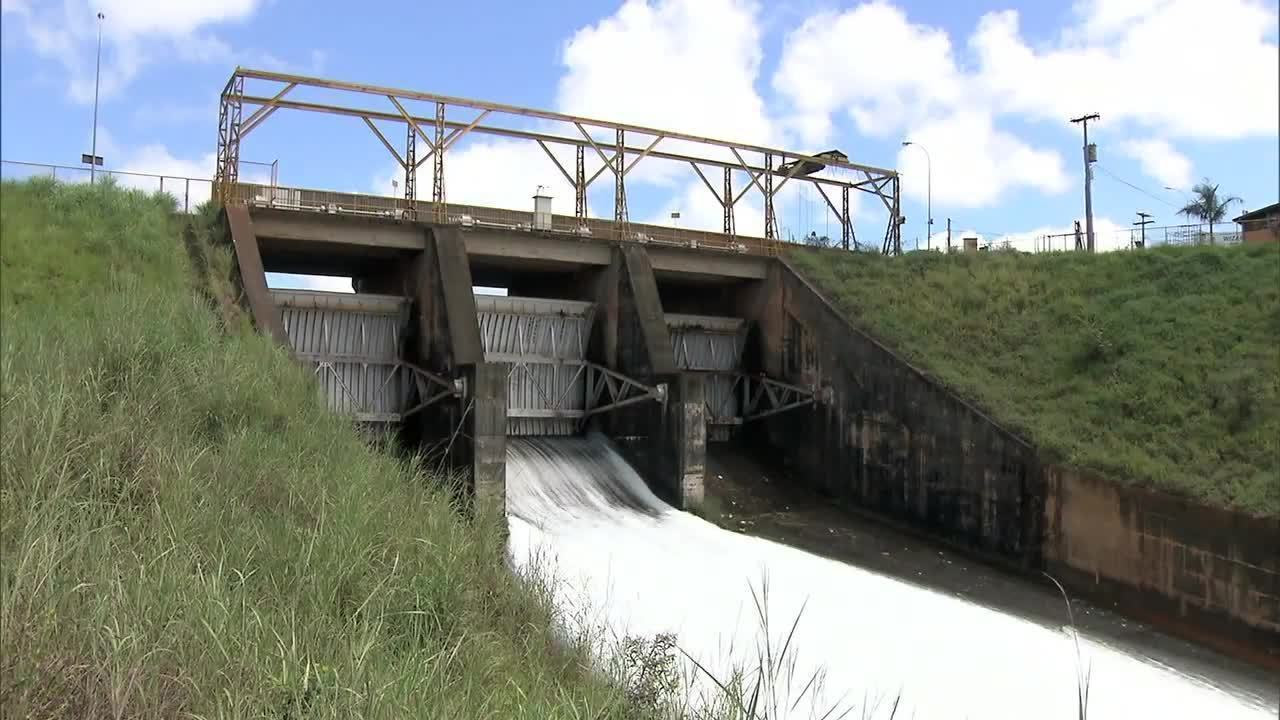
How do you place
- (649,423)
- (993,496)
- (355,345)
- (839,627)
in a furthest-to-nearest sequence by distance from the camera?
(649,423) < (355,345) < (993,496) < (839,627)

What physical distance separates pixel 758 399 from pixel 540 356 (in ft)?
18.8

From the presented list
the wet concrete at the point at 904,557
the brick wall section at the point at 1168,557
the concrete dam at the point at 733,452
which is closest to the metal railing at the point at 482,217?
the concrete dam at the point at 733,452

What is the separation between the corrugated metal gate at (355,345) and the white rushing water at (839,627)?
4286mm

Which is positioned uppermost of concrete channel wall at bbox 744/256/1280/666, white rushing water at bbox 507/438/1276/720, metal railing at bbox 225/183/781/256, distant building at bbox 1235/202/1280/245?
distant building at bbox 1235/202/1280/245

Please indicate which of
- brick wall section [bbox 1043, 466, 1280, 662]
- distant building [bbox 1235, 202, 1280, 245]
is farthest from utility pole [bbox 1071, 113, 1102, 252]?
brick wall section [bbox 1043, 466, 1280, 662]

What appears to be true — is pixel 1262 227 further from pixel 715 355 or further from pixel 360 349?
pixel 360 349

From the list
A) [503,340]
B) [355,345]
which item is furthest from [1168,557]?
[355,345]

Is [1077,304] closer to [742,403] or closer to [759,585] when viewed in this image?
[742,403]

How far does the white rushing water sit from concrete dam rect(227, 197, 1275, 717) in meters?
0.04

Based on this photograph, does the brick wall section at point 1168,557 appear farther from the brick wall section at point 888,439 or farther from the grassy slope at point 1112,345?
the brick wall section at point 888,439

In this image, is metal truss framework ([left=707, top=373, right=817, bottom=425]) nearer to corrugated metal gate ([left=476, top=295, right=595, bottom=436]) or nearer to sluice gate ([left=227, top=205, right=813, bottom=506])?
sluice gate ([left=227, top=205, right=813, bottom=506])

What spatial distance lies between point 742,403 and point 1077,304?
26.2 feet

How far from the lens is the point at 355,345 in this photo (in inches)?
672

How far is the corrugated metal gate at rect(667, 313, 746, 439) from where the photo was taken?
20328 mm
